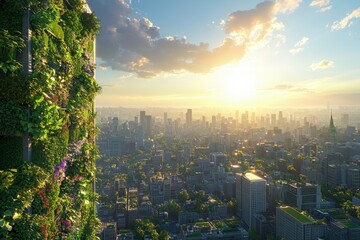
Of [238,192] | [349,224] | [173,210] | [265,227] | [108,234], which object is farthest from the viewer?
[238,192]

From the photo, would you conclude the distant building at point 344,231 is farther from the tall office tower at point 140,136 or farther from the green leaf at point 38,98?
the tall office tower at point 140,136

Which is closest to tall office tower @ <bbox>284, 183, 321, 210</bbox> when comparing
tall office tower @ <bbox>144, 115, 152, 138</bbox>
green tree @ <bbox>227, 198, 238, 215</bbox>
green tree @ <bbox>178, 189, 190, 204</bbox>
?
green tree @ <bbox>227, 198, 238, 215</bbox>

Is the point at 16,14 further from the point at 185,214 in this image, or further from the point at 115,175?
the point at 115,175

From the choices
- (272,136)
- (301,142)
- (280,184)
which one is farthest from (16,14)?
(272,136)

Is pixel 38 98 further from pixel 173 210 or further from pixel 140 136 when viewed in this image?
pixel 140 136

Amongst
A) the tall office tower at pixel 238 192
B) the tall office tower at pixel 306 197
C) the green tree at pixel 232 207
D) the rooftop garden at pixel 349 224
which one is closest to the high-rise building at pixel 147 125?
the tall office tower at pixel 238 192

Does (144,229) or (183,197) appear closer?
(144,229)

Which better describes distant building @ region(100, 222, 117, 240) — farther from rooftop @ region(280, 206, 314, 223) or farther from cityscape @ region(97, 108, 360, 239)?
rooftop @ region(280, 206, 314, 223)

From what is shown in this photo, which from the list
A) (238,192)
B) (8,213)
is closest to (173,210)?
(238,192)
